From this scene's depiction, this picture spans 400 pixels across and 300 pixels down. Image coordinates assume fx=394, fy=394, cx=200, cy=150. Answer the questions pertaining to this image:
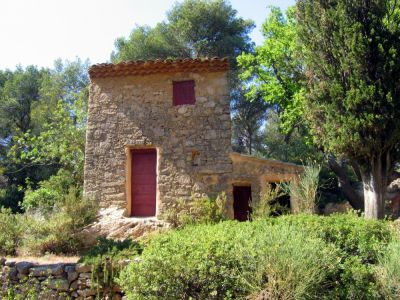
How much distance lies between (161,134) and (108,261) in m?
4.26

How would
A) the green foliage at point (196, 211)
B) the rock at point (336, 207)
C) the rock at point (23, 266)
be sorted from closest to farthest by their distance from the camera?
the rock at point (23, 266) < the green foliage at point (196, 211) < the rock at point (336, 207)

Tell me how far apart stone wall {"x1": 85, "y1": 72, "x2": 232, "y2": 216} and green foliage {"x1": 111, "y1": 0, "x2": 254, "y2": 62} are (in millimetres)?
10676

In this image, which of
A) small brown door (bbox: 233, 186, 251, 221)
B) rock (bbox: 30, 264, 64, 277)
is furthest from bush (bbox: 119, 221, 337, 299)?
small brown door (bbox: 233, 186, 251, 221)

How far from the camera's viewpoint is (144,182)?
1012 centimetres

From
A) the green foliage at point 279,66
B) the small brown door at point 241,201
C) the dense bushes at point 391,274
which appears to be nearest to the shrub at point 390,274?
the dense bushes at point 391,274

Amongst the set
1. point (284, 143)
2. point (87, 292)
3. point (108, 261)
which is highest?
point (284, 143)

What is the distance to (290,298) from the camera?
181 inches

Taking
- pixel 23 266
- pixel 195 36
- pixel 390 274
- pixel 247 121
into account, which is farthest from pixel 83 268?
pixel 247 121

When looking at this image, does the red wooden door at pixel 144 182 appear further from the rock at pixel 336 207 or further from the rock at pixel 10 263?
the rock at pixel 336 207

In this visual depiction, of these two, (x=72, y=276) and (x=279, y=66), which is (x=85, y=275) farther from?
(x=279, y=66)

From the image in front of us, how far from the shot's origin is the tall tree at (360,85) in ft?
29.6

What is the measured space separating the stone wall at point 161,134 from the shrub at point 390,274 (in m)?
4.57

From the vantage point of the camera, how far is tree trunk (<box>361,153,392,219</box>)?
30.8 ft

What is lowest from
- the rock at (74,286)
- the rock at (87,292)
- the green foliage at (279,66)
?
the rock at (87,292)
